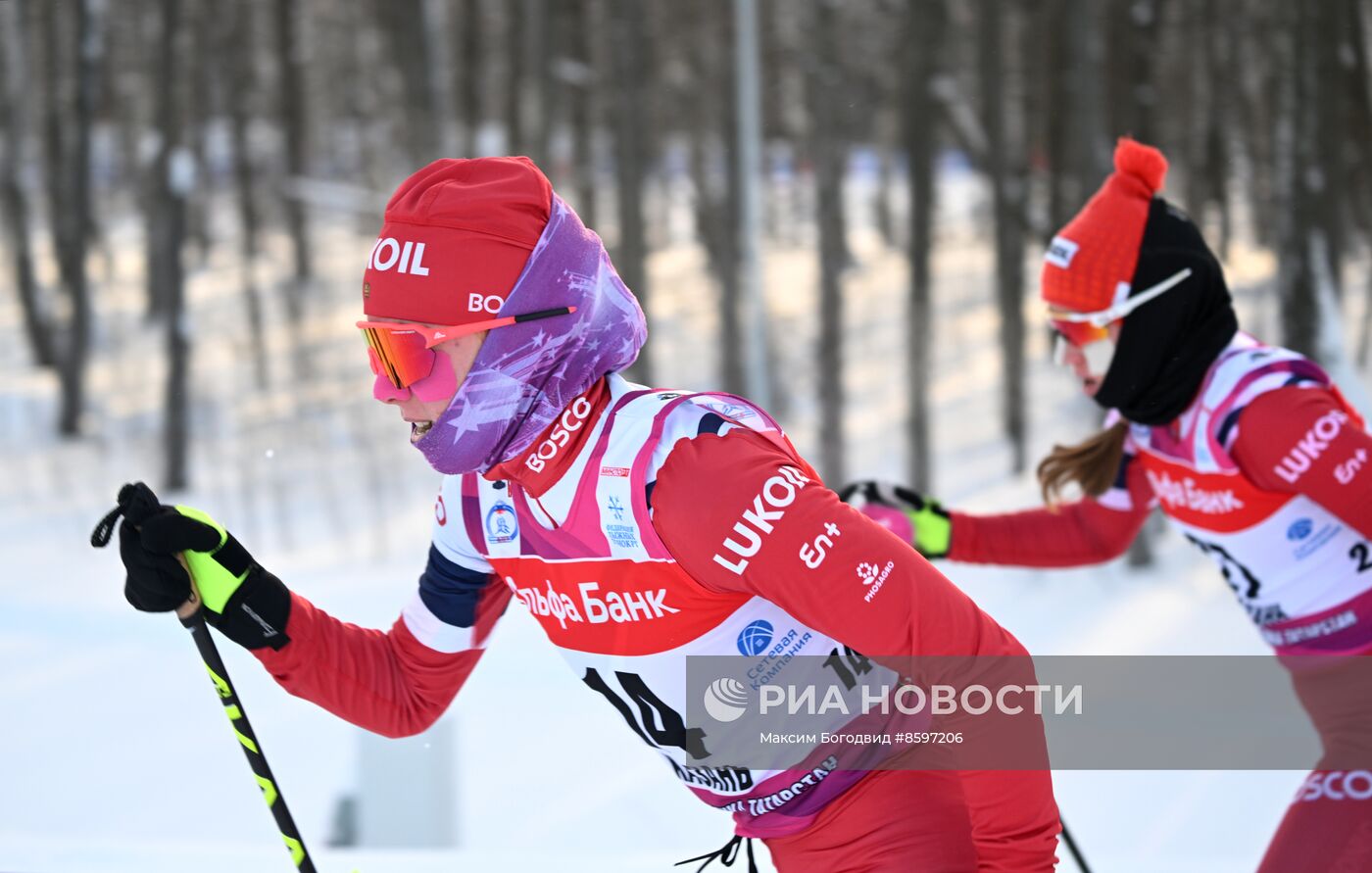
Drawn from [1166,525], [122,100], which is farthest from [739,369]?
[122,100]

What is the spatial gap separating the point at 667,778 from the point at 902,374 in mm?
9871

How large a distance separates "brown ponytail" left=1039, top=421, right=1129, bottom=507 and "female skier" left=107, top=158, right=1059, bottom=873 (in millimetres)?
1480

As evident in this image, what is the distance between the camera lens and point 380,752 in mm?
3947

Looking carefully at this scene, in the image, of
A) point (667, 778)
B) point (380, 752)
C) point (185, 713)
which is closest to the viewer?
point (380, 752)

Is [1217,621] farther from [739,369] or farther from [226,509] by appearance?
[226,509]

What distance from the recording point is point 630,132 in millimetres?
9547

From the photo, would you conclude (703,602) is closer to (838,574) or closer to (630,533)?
(630,533)

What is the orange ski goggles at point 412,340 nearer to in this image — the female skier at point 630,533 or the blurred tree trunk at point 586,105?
the female skier at point 630,533

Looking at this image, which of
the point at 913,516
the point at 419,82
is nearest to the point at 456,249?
the point at 913,516

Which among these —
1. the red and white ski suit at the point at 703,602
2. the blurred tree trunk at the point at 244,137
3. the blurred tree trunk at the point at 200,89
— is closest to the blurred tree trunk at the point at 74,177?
the blurred tree trunk at the point at 200,89

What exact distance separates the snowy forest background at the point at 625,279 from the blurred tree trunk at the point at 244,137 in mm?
50

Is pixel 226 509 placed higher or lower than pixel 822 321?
lower

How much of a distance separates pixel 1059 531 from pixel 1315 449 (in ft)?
2.70

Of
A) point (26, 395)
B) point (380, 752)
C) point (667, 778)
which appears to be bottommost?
point (26, 395)
